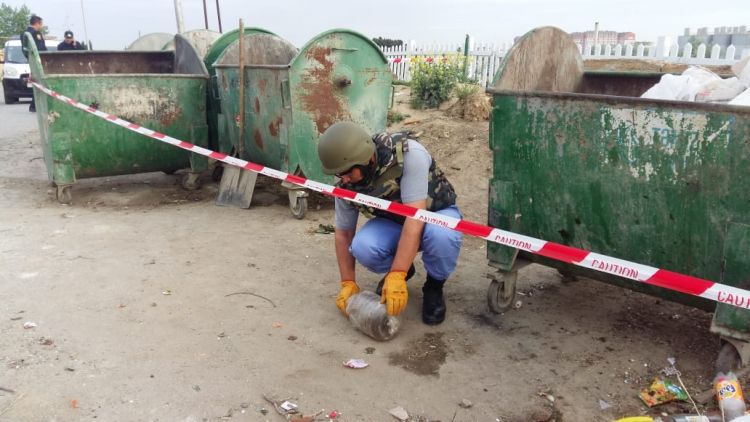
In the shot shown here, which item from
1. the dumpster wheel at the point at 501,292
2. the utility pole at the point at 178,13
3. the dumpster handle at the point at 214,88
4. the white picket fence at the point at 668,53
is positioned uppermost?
the utility pole at the point at 178,13

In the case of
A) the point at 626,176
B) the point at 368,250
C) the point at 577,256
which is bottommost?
the point at 368,250

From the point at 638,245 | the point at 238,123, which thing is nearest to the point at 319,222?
the point at 238,123

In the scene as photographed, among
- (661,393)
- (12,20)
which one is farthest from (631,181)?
(12,20)

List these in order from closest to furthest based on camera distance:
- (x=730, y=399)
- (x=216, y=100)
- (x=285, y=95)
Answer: (x=730, y=399) → (x=285, y=95) → (x=216, y=100)

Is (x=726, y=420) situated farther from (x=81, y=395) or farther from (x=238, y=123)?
(x=238, y=123)

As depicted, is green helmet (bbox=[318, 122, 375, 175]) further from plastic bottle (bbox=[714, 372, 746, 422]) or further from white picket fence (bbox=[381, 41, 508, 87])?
white picket fence (bbox=[381, 41, 508, 87])

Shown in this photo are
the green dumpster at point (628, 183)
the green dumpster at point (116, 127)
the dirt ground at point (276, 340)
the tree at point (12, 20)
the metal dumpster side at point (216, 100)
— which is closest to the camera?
the green dumpster at point (628, 183)

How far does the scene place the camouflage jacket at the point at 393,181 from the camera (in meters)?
2.95

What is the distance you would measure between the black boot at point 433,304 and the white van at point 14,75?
15017 millimetres

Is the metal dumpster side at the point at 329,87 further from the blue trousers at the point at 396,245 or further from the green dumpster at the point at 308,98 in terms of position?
the blue trousers at the point at 396,245

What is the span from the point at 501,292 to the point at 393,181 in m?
0.88

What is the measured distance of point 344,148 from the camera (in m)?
2.78

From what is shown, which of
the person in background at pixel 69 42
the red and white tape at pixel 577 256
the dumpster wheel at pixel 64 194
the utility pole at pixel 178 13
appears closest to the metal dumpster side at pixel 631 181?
the red and white tape at pixel 577 256

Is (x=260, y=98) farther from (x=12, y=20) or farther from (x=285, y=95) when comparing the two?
(x=12, y=20)
